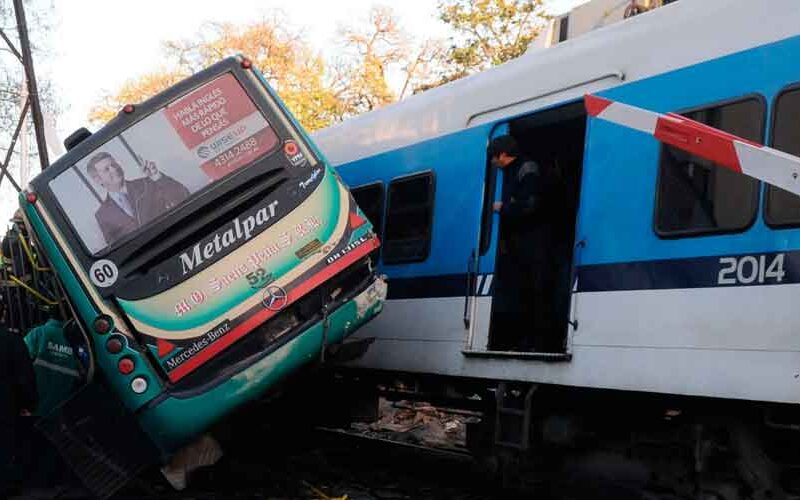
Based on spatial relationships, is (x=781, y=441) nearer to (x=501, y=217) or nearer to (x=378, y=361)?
(x=501, y=217)

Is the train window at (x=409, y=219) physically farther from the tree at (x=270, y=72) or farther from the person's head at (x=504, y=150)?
the tree at (x=270, y=72)

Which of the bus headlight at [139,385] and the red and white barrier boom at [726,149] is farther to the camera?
the bus headlight at [139,385]

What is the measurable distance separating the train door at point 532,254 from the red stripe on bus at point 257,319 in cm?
108

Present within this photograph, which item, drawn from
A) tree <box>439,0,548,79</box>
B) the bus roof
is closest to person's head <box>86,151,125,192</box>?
the bus roof

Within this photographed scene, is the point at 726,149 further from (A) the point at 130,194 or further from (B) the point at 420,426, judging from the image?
(B) the point at 420,426

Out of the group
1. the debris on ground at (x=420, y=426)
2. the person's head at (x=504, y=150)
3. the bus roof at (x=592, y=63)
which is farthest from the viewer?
the debris on ground at (x=420, y=426)

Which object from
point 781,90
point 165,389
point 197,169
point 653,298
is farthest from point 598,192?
point 165,389

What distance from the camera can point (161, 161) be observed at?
5.73 m

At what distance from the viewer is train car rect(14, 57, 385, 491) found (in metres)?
5.50

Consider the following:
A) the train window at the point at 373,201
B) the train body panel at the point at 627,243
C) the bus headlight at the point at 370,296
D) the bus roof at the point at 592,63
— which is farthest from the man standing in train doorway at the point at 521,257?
the train window at the point at 373,201

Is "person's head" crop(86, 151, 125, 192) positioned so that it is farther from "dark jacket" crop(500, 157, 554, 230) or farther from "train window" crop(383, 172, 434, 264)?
"dark jacket" crop(500, 157, 554, 230)

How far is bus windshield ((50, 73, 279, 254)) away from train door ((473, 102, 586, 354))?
1.82 m

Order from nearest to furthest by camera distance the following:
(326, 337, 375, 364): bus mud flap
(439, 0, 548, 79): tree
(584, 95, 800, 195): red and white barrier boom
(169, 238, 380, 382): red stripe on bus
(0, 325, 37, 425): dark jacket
Answer: (584, 95, 800, 195): red and white barrier boom < (169, 238, 380, 382): red stripe on bus < (0, 325, 37, 425): dark jacket < (326, 337, 375, 364): bus mud flap < (439, 0, 548, 79): tree

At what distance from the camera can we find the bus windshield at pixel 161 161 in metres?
5.62
